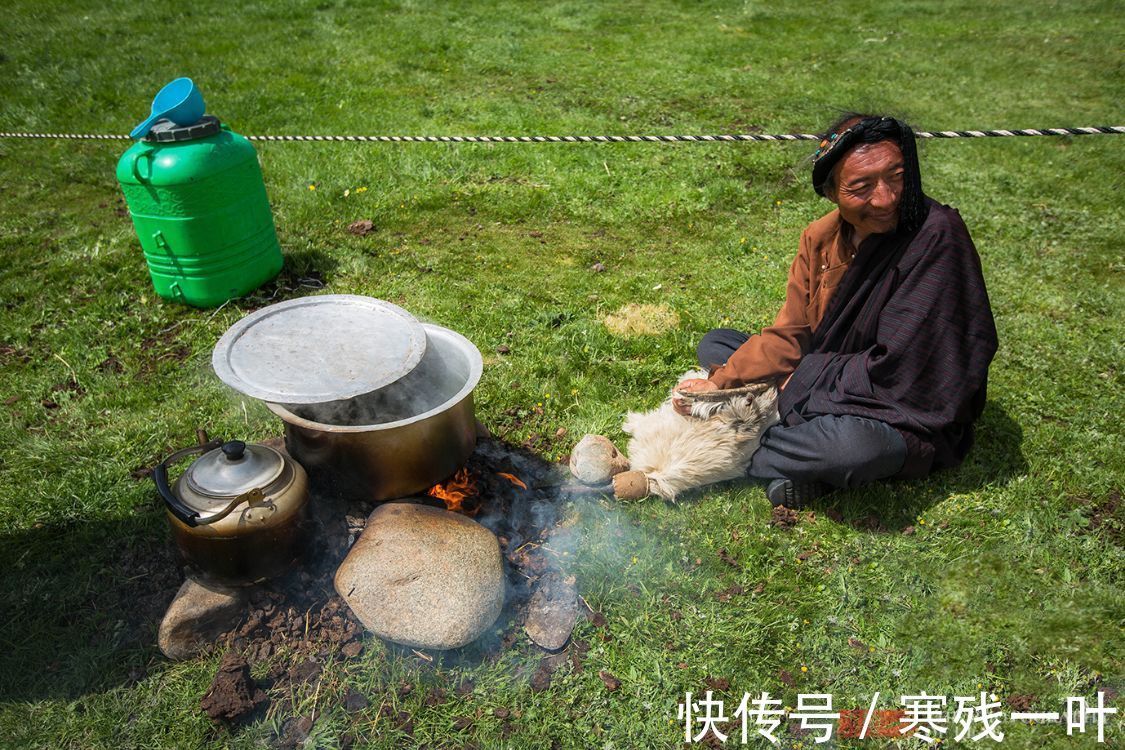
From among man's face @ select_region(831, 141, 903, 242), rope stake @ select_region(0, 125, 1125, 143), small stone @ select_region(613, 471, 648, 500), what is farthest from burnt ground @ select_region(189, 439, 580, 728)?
rope stake @ select_region(0, 125, 1125, 143)

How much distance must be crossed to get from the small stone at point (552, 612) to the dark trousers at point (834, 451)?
112cm

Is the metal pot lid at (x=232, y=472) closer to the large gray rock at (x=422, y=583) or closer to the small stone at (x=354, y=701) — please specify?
the large gray rock at (x=422, y=583)

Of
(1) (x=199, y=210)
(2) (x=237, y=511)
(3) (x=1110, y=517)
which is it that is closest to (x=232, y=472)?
(2) (x=237, y=511)

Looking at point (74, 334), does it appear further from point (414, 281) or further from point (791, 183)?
point (791, 183)

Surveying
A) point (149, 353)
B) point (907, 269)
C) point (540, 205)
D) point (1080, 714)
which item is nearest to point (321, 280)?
point (149, 353)

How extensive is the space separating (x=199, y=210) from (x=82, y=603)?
2.66 m

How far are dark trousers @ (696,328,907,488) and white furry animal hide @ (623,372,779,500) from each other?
12cm

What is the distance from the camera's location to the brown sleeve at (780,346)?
11.7 ft

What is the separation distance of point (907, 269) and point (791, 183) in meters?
3.93

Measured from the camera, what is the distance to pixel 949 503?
3.53 metres

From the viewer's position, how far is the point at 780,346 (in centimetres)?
357

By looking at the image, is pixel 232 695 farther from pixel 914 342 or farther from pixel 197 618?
pixel 914 342

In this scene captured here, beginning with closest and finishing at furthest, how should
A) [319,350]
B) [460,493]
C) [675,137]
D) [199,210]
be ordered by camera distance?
[319,350]
[460,493]
[199,210]
[675,137]

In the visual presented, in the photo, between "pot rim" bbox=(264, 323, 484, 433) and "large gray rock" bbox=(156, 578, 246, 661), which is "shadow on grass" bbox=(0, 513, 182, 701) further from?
"pot rim" bbox=(264, 323, 484, 433)
